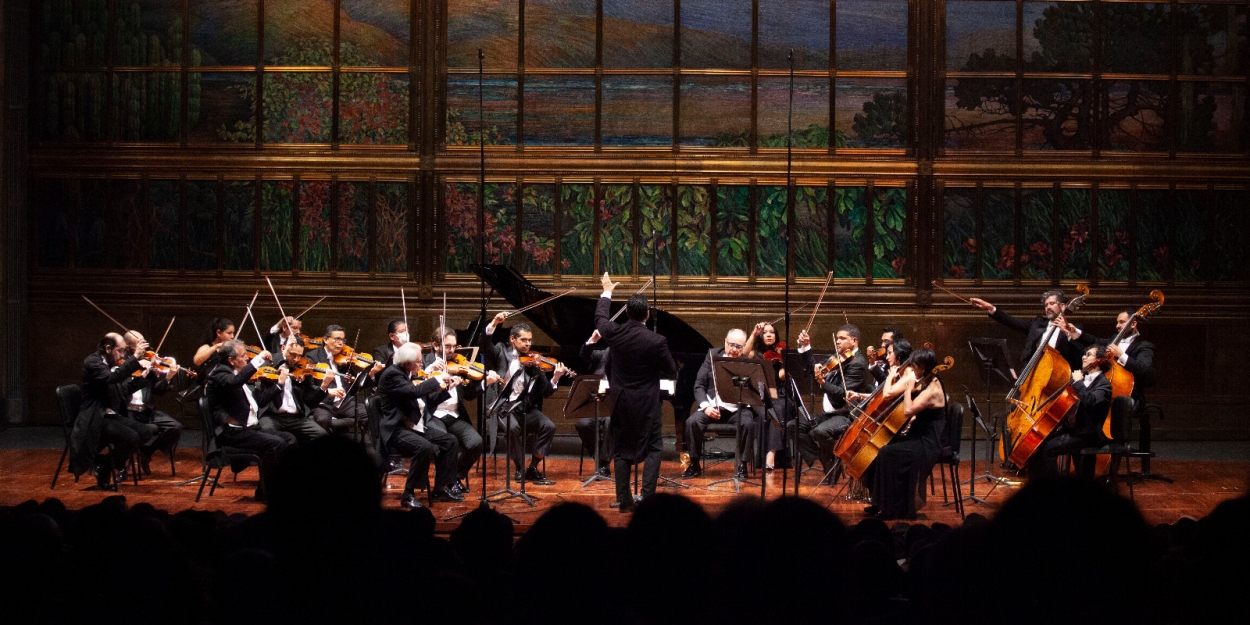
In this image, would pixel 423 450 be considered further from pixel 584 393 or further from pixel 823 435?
pixel 823 435

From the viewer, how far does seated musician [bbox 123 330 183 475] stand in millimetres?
8953

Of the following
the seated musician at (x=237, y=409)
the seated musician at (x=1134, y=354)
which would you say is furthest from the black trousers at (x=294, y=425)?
the seated musician at (x=1134, y=354)

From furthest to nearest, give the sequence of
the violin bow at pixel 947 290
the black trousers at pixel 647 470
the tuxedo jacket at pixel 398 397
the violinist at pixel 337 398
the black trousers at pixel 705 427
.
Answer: the violin bow at pixel 947 290
the violinist at pixel 337 398
the black trousers at pixel 705 427
the tuxedo jacket at pixel 398 397
the black trousers at pixel 647 470

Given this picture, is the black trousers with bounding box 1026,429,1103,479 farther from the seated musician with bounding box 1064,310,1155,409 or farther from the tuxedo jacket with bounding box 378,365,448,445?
the tuxedo jacket with bounding box 378,365,448,445

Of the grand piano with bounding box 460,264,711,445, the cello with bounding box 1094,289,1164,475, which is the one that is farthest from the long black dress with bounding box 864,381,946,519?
the grand piano with bounding box 460,264,711,445

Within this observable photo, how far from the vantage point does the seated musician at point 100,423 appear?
8.37 metres

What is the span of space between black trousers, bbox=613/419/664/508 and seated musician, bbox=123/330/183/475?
4.03m

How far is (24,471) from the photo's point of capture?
29.8 feet

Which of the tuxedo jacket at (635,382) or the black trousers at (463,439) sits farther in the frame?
the black trousers at (463,439)

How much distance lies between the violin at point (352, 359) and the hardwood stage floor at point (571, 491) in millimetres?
1032

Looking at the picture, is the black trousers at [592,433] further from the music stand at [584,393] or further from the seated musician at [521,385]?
the music stand at [584,393]

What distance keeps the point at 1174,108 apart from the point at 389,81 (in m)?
8.61

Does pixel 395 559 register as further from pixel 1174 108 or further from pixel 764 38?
pixel 1174 108

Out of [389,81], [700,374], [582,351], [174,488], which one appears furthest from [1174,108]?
[174,488]
